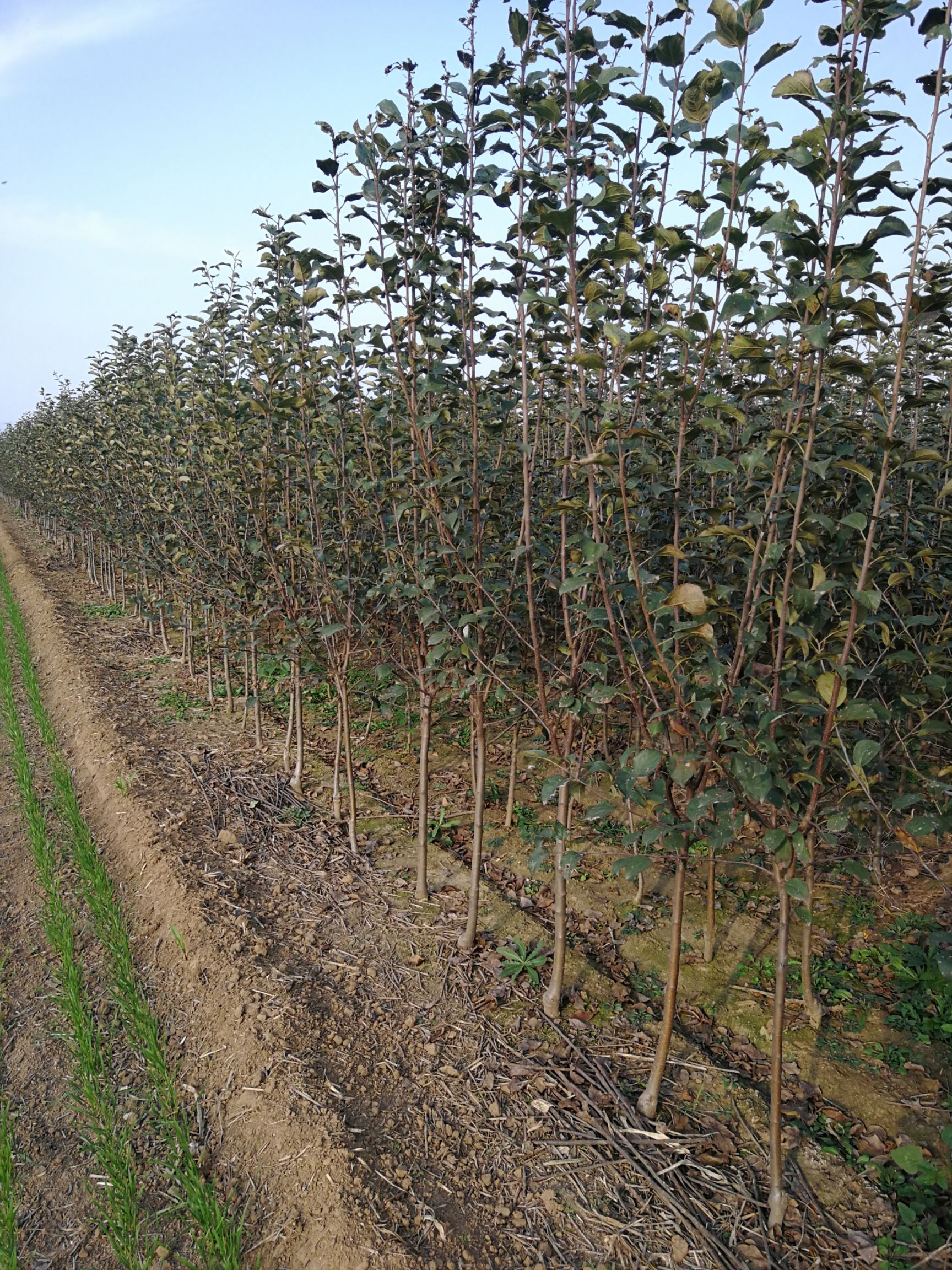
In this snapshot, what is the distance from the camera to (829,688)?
7.03 ft

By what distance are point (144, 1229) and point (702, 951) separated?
2902 millimetres

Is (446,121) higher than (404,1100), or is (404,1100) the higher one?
(446,121)

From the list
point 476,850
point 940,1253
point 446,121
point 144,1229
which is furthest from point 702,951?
point 446,121

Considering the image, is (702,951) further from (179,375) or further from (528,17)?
(179,375)

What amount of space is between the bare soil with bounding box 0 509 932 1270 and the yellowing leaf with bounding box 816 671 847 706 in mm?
1847

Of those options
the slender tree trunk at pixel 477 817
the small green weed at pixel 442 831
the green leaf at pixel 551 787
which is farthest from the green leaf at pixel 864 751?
the small green weed at pixel 442 831

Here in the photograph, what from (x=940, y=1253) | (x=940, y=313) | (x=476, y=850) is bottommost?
(x=940, y=1253)

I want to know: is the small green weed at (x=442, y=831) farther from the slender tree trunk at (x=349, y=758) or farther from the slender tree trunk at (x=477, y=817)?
the slender tree trunk at (x=477, y=817)

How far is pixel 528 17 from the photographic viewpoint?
2.68m

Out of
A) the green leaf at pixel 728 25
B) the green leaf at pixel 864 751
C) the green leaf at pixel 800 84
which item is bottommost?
the green leaf at pixel 864 751

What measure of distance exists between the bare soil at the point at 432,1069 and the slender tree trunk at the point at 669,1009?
0.09 meters

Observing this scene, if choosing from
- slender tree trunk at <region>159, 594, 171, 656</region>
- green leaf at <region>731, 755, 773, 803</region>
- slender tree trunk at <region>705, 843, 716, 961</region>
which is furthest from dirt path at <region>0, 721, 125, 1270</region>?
slender tree trunk at <region>159, 594, 171, 656</region>

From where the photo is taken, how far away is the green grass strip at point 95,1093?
8.56ft

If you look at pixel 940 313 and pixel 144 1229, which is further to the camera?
pixel 144 1229
